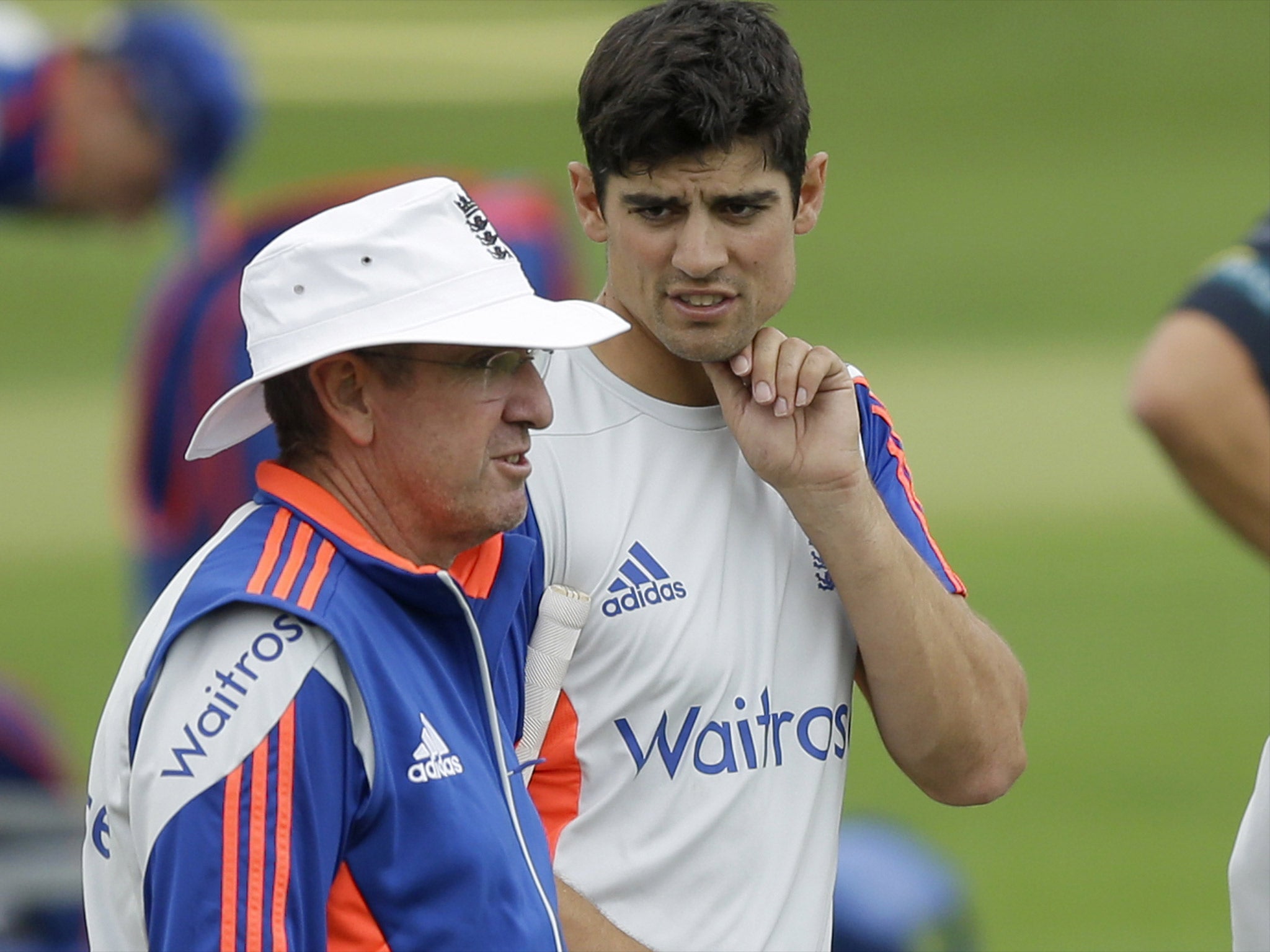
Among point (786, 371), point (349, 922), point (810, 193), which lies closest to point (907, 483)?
point (786, 371)

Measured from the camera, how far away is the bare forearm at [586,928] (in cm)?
229

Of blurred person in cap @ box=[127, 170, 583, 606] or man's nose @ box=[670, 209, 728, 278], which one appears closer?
man's nose @ box=[670, 209, 728, 278]

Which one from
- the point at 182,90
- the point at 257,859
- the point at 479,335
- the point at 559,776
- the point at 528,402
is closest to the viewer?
the point at 257,859

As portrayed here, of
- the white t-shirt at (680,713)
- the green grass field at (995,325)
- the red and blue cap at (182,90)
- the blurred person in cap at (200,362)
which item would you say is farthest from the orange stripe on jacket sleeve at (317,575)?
the red and blue cap at (182,90)

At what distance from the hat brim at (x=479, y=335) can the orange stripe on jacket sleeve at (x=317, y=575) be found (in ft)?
0.63

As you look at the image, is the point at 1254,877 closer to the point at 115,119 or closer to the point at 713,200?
the point at 713,200

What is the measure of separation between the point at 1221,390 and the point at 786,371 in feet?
1.69

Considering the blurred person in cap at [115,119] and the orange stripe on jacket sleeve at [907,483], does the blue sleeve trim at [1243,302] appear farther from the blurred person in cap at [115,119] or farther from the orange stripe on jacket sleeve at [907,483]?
the blurred person in cap at [115,119]

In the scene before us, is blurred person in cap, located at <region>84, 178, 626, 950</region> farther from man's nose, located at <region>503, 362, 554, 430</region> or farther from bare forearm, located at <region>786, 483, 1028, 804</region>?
bare forearm, located at <region>786, 483, 1028, 804</region>

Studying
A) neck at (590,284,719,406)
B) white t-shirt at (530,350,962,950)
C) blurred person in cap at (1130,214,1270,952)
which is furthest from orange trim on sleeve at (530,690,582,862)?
blurred person in cap at (1130,214,1270,952)

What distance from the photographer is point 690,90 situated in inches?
90.0

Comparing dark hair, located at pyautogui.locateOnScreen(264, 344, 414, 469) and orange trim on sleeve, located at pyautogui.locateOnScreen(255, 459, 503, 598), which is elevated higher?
dark hair, located at pyautogui.locateOnScreen(264, 344, 414, 469)

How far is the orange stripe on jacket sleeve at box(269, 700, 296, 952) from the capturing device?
5.84ft

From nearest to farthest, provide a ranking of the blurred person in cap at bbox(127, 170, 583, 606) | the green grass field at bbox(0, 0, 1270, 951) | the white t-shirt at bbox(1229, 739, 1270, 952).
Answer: the white t-shirt at bbox(1229, 739, 1270, 952)
the blurred person in cap at bbox(127, 170, 583, 606)
the green grass field at bbox(0, 0, 1270, 951)
